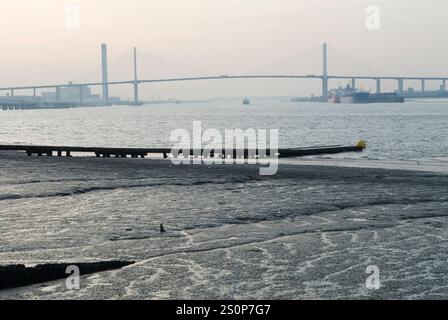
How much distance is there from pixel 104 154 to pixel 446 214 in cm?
2068

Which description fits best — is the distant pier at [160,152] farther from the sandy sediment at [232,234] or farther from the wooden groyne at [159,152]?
the sandy sediment at [232,234]

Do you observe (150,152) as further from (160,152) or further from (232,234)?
(232,234)

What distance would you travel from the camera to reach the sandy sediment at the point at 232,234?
799cm

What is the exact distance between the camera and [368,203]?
1456 centimetres

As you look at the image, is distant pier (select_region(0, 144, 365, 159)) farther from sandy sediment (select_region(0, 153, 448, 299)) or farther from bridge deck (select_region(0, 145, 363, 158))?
sandy sediment (select_region(0, 153, 448, 299))

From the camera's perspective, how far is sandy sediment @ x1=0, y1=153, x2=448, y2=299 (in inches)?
314

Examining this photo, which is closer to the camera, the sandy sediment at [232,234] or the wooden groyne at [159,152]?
the sandy sediment at [232,234]

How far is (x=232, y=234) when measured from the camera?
36.1 feet

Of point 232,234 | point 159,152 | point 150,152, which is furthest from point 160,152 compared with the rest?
point 232,234

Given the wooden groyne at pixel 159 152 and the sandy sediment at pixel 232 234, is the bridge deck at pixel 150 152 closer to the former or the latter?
the wooden groyne at pixel 159 152

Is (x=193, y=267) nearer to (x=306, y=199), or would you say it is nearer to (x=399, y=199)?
(x=306, y=199)

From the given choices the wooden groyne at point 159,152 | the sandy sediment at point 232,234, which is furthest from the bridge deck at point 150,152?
the sandy sediment at point 232,234
